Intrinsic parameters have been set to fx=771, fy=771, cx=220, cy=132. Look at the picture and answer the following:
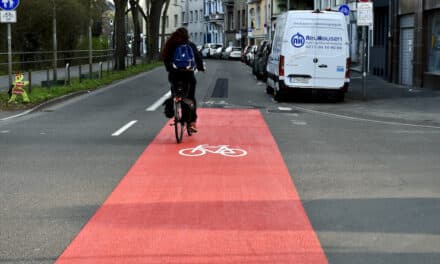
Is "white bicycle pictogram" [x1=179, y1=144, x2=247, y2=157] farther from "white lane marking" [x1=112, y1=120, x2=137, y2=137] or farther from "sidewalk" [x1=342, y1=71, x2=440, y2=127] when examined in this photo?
"sidewalk" [x1=342, y1=71, x2=440, y2=127]

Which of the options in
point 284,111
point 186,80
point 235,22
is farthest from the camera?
point 235,22

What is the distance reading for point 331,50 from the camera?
70.9ft

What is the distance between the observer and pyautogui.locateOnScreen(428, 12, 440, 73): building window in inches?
1059

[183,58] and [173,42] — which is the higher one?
[173,42]

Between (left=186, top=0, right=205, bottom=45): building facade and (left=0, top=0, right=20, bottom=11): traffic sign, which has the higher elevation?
(left=186, top=0, right=205, bottom=45): building facade

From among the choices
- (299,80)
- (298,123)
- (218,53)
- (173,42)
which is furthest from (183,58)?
(218,53)

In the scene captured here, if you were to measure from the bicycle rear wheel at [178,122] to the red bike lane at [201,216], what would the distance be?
121cm

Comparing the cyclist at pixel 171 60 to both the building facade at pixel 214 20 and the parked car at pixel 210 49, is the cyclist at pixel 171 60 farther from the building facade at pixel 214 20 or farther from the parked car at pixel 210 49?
the building facade at pixel 214 20

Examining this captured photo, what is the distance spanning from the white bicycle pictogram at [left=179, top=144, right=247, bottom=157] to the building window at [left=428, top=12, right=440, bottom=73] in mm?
16829

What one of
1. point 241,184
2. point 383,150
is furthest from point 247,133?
point 241,184

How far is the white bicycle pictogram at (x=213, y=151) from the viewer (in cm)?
1123

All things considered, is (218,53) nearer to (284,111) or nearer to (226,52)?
(226,52)

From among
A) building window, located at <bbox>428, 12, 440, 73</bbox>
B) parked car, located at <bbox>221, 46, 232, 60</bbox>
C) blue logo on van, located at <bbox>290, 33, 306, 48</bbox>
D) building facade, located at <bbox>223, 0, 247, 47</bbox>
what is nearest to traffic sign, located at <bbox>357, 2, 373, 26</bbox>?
blue logo on van, located at <bbox>290, 33, 306, 48</bbox>

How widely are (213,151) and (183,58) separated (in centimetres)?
189
